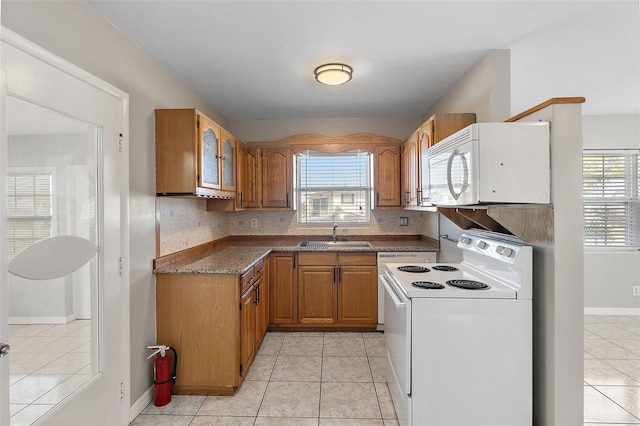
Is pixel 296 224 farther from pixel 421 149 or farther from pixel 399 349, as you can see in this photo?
pixel 399 349

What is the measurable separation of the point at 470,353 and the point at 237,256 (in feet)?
6.79

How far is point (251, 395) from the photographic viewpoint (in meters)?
2.28

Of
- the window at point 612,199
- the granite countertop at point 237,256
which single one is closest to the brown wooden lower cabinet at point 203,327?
the granite countertop at point 237,256

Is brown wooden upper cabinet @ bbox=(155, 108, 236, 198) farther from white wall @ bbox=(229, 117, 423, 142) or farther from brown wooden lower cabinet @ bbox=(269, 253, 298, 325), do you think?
white wall @ bbox=(229, 117, 423, 142)

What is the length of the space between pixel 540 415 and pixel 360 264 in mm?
1934

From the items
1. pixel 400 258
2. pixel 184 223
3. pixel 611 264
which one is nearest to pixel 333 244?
pixel 400 258

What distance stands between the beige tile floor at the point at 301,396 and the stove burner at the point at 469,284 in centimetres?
97

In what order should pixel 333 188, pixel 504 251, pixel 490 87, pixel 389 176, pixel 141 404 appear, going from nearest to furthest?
pixel 504 251
pixel 141 404
pixel 490 87
pixel 389 176
pixel 333 188

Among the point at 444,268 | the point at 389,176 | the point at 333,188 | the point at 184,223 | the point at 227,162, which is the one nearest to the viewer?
the point at 444,268

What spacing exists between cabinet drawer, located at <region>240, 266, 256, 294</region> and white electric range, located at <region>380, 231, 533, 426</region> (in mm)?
1223

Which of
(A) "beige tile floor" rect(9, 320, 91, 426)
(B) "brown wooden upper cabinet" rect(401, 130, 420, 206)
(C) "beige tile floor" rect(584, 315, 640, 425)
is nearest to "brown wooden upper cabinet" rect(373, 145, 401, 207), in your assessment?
(B) "brown wooden upper cabinet" rect(401, 130, 420, 206)

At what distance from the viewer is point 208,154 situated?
2.58 m

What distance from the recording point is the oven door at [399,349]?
67.4 inches

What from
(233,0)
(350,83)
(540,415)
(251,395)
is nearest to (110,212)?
(233,0)
